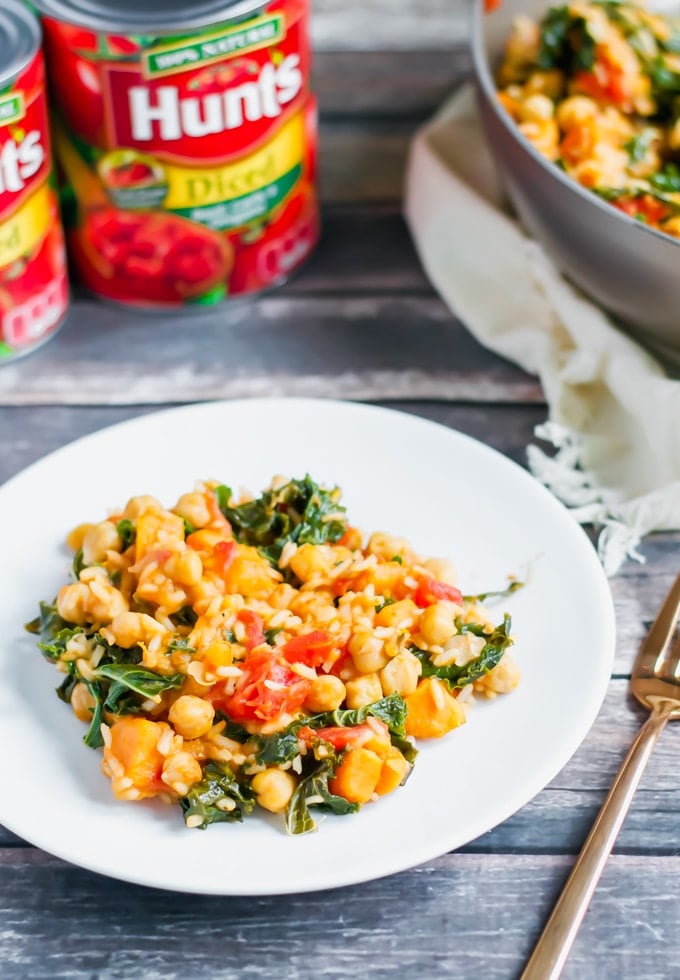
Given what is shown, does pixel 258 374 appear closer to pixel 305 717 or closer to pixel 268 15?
pixel 268 15

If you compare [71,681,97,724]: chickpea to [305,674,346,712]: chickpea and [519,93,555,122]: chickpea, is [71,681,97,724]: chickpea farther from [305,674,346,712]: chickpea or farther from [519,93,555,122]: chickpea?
[519,93,555,122]: chickpea

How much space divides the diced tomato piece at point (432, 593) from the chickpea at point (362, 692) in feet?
0.44

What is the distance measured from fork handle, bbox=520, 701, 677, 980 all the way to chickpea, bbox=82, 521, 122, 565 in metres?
0.65

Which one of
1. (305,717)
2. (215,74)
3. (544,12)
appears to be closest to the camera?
(305,717)

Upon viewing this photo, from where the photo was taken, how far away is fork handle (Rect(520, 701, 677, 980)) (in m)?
1.25

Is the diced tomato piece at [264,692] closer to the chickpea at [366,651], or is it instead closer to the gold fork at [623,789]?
the chickpea at [366,651]

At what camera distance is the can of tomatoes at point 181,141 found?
1.85 metres

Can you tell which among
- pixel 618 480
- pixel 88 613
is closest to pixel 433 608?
pixel 88 613

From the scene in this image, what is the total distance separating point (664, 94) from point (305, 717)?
131 centimetres

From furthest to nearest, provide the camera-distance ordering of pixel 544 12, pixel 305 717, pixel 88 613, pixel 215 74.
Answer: pixel 544 12 → pixel 215 74 → pixel 88 613 → pixel 305 717

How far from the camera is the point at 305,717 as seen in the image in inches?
52.7

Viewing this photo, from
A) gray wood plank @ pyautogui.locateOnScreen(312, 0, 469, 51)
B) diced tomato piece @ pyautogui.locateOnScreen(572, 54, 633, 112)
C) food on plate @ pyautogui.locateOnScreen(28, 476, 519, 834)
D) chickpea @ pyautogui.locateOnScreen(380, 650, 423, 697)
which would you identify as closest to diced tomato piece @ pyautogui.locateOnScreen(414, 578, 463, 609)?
food on plate @ pyautogui.locateOnScreen(28, 476, 519, 834)

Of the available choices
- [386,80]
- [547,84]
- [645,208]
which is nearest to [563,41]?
[547,84]

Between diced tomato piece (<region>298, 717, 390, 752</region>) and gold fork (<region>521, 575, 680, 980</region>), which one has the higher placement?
diced tomato piece (<region>298, 717, 390, 752</region>)
